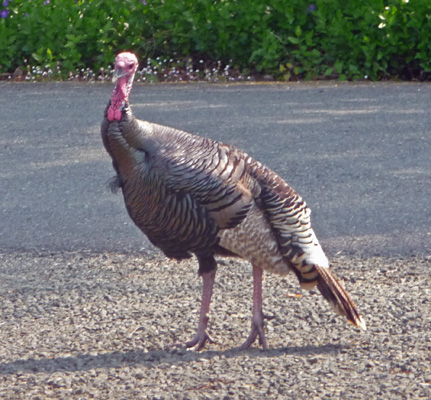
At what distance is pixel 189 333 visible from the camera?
4129 millimetres

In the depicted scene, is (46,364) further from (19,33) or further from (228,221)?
(19,33)

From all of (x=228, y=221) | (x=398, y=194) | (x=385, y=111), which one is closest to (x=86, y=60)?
(x=385, y=111)

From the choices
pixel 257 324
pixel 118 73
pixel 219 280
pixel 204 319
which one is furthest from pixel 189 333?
pixel 118 73

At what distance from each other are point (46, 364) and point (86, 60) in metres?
7.88

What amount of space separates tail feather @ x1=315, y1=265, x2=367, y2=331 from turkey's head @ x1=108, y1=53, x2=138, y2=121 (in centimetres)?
105

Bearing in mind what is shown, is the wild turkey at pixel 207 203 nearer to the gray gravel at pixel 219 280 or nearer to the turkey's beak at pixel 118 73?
the turkey's beak at pixel 118 73

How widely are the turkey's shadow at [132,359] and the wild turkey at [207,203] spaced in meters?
0.07

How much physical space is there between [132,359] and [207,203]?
728 millimetres

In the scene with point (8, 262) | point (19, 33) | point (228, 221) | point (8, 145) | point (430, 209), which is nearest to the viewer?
point (228, 221)

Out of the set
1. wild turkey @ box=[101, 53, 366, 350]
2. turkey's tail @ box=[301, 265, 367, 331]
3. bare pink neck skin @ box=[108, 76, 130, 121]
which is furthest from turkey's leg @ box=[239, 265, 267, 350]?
bare pink neck skin @ box=[108, 76, 130, 121]

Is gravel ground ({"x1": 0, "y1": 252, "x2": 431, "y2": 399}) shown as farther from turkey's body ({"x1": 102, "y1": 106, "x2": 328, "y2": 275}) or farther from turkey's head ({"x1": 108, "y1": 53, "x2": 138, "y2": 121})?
turkey's head ({"x1": 108, "y1": 53, "x2": 138, "y2": 121})

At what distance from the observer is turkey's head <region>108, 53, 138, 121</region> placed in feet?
12.3

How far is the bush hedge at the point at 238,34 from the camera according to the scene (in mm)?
10289

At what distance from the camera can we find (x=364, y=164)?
6.97 meters
